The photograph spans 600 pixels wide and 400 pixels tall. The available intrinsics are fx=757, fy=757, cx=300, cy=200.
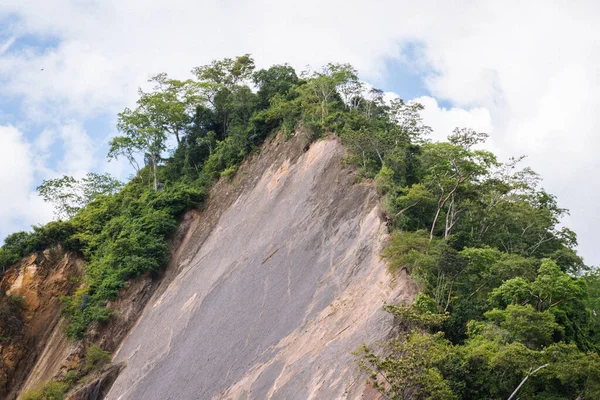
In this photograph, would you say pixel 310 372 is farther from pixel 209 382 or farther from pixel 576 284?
pixel 576 284

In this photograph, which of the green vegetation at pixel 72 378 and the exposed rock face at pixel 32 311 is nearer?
the green vegetation at pixel 72 378

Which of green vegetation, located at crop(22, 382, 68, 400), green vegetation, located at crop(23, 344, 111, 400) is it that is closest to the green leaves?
green vegetation, located at crop(23, 344, 111, 400)

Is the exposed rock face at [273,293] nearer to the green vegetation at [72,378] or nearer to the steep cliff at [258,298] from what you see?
the steep cliff at [258,298]

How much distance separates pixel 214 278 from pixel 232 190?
7632mm

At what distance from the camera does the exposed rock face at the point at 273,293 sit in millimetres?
27281

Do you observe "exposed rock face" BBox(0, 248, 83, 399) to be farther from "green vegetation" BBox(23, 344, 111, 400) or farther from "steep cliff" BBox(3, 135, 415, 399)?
"green vegetation" BBox(23, 344, 111, 400)

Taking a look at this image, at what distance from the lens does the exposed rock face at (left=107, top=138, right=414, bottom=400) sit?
27281 mm

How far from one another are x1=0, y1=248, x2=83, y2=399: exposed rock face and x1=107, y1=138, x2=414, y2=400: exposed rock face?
6180mm

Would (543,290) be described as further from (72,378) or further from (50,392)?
(50,392)

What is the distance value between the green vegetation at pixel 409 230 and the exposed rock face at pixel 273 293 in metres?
1.16

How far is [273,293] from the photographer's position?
3303 cm

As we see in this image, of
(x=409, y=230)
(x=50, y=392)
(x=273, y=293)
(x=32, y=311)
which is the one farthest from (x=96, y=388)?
(x=409, y=230)

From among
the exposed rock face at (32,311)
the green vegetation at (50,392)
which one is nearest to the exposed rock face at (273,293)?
the green vegetation at (50,392)

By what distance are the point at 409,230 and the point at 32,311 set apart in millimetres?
23763
